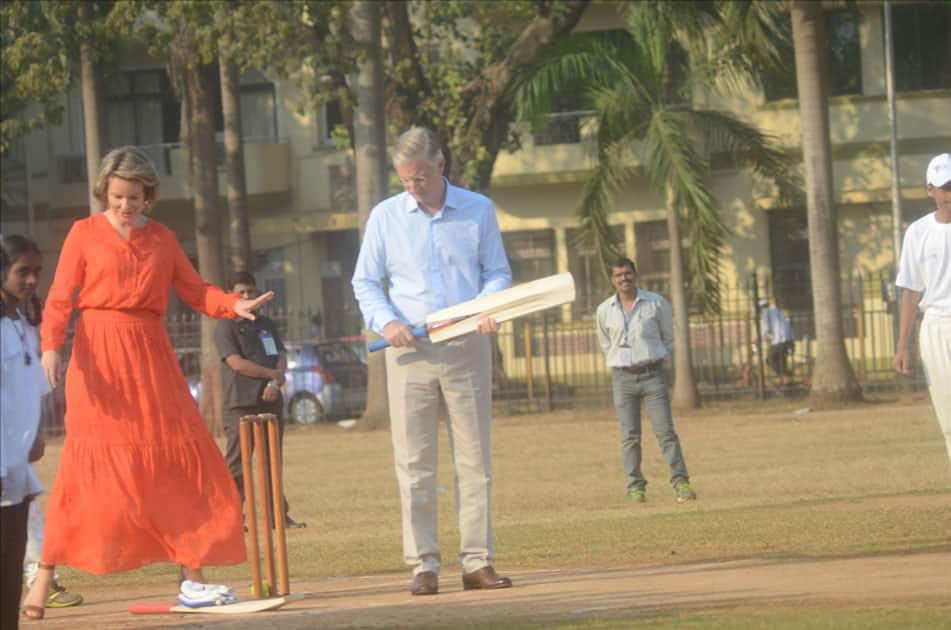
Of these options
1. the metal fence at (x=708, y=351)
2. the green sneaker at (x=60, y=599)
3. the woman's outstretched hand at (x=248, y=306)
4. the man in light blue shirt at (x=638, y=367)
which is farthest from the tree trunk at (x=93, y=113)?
the woman's outstretched hand at (x=248, y=306)

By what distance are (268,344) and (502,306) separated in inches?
236

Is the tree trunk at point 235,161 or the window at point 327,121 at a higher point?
the window at point 327,121

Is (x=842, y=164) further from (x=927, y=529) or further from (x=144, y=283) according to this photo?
(x=144, y=283)

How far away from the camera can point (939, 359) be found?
9.86 meters

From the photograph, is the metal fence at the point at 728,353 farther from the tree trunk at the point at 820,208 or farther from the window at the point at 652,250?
the window at the point at 652,250

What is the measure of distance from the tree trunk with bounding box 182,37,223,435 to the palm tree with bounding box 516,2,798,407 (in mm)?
5433

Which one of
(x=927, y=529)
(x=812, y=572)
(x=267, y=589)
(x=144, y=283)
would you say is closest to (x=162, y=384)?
(x=144, y=283)

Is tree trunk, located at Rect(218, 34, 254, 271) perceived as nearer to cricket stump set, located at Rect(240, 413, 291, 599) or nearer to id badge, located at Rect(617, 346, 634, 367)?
id badge, located at Rect(617, 346, 634, 367)

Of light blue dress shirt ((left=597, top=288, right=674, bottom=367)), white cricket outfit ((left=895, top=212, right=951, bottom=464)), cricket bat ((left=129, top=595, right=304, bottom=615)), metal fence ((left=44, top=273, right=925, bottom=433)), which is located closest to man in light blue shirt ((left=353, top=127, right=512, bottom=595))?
cricket bat ((left=129, top=595, right=304, bottom=615))

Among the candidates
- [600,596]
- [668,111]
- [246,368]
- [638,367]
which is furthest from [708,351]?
[600,596]

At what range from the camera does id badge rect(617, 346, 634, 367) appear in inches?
600

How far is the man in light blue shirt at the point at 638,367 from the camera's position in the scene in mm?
15211

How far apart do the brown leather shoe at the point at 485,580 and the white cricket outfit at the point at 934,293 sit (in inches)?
107

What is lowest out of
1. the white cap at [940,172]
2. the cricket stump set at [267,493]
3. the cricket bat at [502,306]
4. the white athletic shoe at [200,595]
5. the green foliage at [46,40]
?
the white athletic shoe at [200,595]
